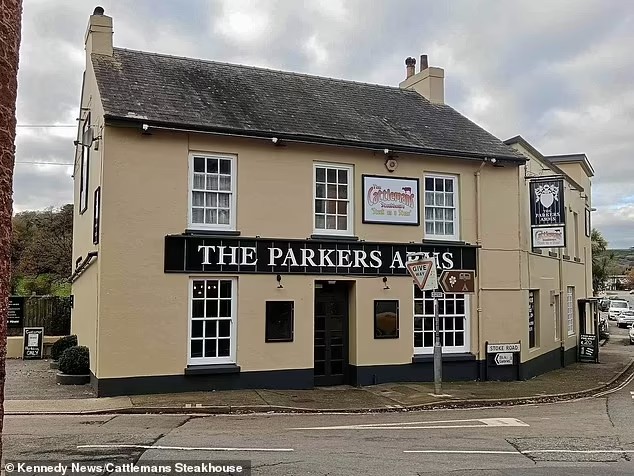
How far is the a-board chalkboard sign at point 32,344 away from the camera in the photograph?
21812 mm

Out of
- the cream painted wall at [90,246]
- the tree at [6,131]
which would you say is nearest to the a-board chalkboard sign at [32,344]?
the cream painted wall at [90,246]

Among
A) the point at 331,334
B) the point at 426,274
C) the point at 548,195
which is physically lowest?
the point at 331,334

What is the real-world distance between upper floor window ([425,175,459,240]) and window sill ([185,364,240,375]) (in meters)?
6.35

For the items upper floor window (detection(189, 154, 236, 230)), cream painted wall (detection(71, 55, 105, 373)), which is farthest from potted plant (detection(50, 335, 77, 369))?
upper floor window (detection(189, 154, 236, 230))

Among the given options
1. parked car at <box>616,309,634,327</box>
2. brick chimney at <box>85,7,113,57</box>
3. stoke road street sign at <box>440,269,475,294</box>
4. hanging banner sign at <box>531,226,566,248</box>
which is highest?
brick chimney at <box>85,7,113,57</box>

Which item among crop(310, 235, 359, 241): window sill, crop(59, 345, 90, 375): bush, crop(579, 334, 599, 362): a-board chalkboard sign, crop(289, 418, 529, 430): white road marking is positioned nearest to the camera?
crop(289, 418, 529, 430): white road marking

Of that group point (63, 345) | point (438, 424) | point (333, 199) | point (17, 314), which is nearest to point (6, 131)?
point (438, 424)

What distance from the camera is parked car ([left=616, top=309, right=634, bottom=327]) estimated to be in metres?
50.4

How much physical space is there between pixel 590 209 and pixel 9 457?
1068 inches

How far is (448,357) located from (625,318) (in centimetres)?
4186

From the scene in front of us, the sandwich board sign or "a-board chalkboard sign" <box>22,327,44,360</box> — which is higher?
the sandwich board sign

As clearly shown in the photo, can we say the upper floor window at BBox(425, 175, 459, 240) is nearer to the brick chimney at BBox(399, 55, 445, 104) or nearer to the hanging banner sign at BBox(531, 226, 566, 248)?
the hanging banner sign at BBox(531, 226, 566, 248)

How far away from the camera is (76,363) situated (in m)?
15.1

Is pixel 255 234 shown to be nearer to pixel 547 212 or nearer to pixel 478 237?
pixel 478 237
